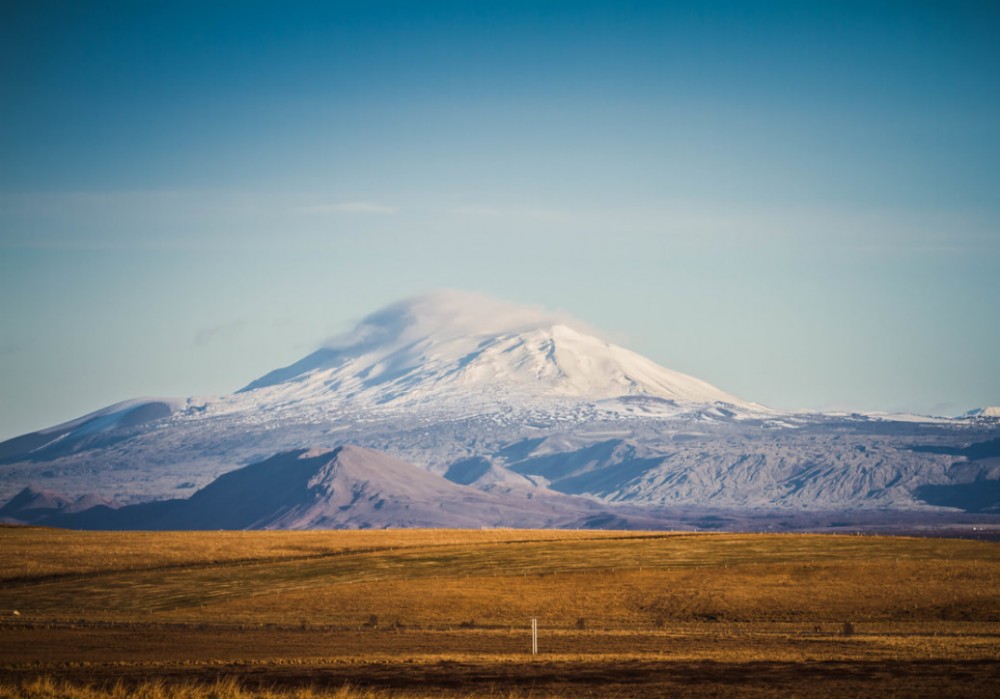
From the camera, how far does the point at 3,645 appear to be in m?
49.1

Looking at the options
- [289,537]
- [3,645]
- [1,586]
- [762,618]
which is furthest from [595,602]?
[289,537]

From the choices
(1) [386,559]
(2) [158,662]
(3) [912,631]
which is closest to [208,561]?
(1) [386,559]

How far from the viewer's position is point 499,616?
5912cm

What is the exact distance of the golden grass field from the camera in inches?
1555

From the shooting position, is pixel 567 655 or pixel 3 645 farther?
pixel 3 645

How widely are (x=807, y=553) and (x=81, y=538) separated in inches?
2164

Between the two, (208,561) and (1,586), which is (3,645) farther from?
(208,561)

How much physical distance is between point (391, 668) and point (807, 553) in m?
40.3

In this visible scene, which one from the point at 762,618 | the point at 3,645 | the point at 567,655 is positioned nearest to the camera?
the point at 567,655

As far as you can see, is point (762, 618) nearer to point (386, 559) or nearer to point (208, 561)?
point (386, 559)

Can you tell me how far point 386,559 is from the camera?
7894cm

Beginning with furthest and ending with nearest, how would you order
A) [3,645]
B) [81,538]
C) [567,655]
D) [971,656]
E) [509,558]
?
[81,538]
[509,558]
[3,645]
[567,655]
[971,656]

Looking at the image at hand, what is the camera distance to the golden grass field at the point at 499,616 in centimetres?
3950

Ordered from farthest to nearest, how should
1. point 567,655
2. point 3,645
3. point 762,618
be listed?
point 762,618, point 3,645, point 567,655
